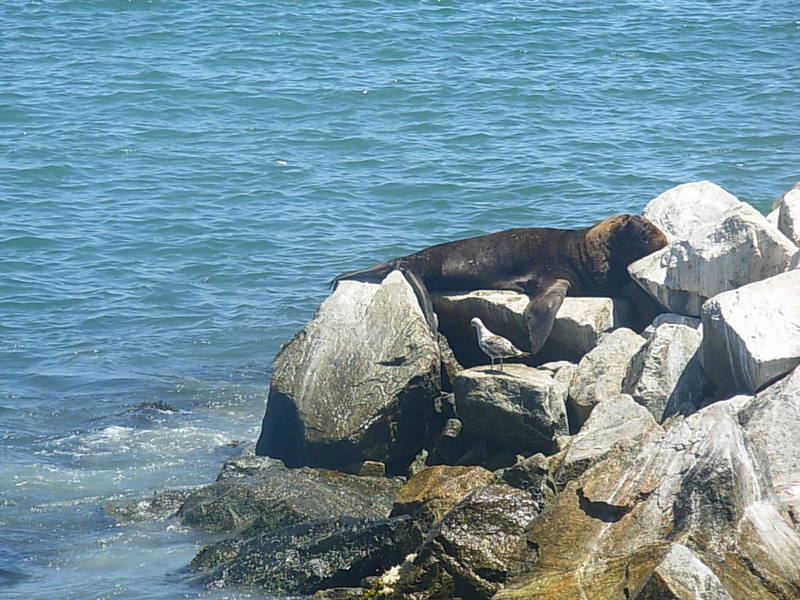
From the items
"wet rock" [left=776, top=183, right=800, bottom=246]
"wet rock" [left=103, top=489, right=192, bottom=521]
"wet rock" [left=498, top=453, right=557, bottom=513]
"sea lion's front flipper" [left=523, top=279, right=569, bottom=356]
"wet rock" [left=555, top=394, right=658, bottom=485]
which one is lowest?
"wet rock" [left=103, top=489, right=192, bottom=521]

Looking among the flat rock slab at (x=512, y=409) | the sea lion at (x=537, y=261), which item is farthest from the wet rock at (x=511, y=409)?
the sea lion at (x=537, y=261)

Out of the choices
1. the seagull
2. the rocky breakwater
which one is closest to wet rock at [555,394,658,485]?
the rocky breakwater

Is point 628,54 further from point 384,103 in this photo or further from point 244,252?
point 244,252

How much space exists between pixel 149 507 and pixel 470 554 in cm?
330

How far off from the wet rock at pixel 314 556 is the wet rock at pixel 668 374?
179 centimetres

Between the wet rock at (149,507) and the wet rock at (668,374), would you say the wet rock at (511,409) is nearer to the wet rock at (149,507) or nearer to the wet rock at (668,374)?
the wet rock at (668,374)

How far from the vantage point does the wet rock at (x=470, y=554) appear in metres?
6.00

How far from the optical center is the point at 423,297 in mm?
9703

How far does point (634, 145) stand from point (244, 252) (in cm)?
675

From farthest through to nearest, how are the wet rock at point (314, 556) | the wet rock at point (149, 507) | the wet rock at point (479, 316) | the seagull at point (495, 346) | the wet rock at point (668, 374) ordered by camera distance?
1. the wet rock at point (479, 316)
2. the wet rock at point (149, 507)
3. the seagull at point (495, 346)
4. the wet rock at point (668, 374)
5. the wet rock at point (314, 556)

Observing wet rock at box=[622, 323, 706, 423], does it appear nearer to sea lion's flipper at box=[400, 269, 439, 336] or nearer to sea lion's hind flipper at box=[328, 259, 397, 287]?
sea lion's flipper at box=[400, 269, 439, 336]

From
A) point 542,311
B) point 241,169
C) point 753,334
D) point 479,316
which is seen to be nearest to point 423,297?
point 479,316

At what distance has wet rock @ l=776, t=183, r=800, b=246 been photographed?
883 cm

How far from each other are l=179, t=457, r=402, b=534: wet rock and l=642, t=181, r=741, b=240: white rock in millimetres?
3582
